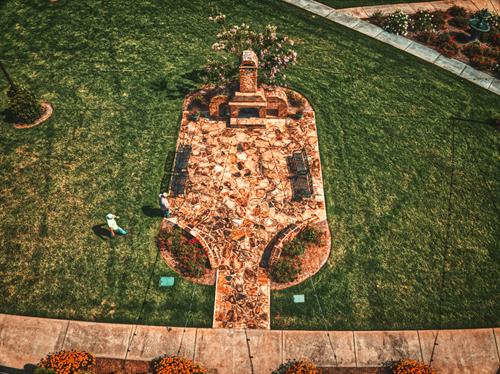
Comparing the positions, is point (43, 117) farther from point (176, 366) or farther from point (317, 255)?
point (317, 255)

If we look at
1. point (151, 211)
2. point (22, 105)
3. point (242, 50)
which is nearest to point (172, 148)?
point (151, 211)

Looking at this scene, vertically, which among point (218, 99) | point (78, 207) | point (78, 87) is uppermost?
point (218, 99)

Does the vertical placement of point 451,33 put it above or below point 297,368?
above

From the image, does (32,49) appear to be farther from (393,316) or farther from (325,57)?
(393,316)

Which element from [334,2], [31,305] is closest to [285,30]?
[334,2]

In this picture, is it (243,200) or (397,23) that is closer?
(243,200)

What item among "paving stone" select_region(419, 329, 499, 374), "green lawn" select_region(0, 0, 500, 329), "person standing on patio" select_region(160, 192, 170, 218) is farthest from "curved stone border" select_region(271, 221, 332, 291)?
"person standing on patio" select_region(160, 192, 170, 218)
